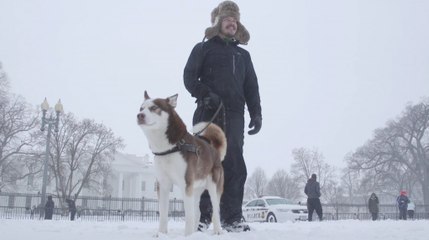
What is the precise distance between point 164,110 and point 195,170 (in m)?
0.74

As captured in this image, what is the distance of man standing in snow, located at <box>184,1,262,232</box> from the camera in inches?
220

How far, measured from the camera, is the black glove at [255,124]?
19.6 feet

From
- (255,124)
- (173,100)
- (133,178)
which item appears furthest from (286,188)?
(173,100)

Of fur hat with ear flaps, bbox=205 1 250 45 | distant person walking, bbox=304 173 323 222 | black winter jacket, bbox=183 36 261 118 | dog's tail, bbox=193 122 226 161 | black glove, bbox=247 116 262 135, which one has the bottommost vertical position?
distant person walking, bbox=304 173 323 222

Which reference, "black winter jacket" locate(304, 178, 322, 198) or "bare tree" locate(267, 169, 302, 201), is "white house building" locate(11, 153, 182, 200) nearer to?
"bare tree" locate(267, 169, 302, 201)

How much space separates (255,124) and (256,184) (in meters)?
91.4

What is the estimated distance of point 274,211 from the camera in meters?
21.5

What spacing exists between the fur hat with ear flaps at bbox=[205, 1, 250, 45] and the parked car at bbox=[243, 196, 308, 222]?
54.0 ft

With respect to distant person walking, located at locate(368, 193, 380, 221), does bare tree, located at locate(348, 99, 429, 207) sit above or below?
above

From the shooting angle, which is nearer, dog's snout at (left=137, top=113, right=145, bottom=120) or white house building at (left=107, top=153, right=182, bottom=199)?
dog's snout at (left=137, top=113, right=145, bottom=120)

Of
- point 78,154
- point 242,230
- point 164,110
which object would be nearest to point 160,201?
point 164,110

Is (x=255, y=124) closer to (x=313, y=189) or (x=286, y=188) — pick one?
(x=313, y=189)

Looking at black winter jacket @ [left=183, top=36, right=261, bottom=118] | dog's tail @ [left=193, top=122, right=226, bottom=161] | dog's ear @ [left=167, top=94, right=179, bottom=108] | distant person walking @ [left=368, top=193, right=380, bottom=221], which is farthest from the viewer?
distant person walking @ [left=368, top=193, right=380, bottom=221]

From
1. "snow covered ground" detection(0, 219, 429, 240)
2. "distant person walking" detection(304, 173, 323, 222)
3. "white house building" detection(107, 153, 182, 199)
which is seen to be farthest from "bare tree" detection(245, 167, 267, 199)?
"snow covered ground" detection(0, 219, 429, 240)
